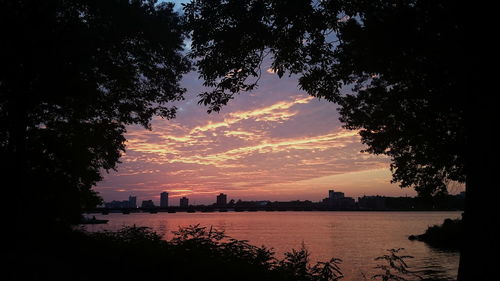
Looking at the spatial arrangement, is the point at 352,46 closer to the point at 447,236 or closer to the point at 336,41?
the point at 336,41

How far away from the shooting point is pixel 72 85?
14.9 meters

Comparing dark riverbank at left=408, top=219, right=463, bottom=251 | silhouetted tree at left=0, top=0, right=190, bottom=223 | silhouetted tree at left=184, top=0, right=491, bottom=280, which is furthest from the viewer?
dark riverbank at left=408, top=219, right=463, bottom=251

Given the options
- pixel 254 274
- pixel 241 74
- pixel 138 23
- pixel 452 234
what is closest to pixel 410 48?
pixel 241 74

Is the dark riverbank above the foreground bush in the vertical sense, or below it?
below

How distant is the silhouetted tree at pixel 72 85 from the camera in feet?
46.4

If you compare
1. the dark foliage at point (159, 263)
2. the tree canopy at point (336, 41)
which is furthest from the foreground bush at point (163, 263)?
the tree canopy at point (336, 41)

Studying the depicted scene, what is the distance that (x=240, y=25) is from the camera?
8.09 meters

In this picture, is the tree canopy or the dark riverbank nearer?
the tree canopy

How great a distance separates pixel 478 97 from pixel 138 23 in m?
14.0

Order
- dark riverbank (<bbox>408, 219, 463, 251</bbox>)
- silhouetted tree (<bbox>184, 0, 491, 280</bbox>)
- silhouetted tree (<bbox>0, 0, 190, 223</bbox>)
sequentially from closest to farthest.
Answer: silhouetted tree (<bbox>184, 0, 491, 280</bbox>) < silhouetted tree (<bbox>0, 0, 190, 223</bbox>) < dark riverbank (<bbox>408, 219, 463, 251</bbox>)

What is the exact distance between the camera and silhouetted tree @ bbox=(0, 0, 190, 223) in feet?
46.4

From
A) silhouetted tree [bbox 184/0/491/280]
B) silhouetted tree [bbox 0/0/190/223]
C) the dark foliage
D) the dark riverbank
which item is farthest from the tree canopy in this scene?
the dark riverbank

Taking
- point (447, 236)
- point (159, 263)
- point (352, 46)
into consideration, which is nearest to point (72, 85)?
point (159, 263)

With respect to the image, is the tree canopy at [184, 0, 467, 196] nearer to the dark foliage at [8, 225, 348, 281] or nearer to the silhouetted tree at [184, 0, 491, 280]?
the silhouetted tree at [184, 0, 491, 280]
